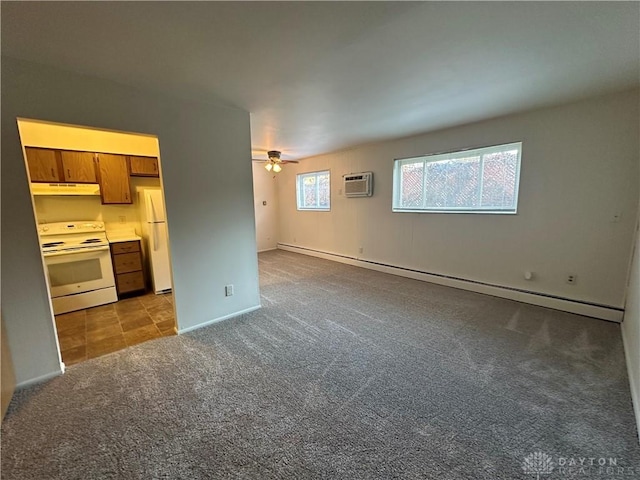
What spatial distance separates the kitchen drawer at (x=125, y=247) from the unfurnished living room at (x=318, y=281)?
0.02 m

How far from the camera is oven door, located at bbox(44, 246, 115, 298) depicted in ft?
10.4

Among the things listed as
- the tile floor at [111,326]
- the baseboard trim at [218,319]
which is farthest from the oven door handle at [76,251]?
the baseboard trim at [218,319]

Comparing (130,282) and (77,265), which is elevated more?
(77,265)

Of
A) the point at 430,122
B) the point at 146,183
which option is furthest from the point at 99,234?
the point at 430,122

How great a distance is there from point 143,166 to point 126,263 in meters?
1.48

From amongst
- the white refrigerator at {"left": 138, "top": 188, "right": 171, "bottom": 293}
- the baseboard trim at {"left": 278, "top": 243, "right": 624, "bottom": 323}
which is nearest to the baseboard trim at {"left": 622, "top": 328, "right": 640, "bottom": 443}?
the baseboard trim at {"left": 278, "top": 243, "right": 624, "bottom": 323}

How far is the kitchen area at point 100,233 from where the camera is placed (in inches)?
122

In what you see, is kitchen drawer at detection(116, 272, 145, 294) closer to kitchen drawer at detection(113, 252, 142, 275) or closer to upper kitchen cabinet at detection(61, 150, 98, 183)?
kitchen drawer at detection(113, 252, 142, 275)

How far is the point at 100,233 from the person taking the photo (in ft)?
12.2

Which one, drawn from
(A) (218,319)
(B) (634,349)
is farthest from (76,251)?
(B) (634,349)

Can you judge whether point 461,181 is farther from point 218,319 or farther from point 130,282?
point 130,282

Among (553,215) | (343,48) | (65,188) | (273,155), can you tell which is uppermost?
(343,48)

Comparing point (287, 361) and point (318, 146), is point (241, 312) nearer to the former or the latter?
point (287, 361)

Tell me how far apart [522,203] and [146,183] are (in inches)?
217
